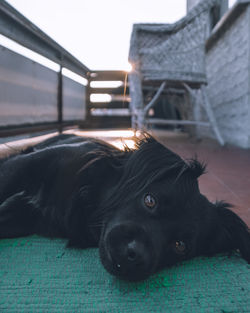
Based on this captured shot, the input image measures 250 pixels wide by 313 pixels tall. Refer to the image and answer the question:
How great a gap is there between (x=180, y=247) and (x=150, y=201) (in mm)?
239

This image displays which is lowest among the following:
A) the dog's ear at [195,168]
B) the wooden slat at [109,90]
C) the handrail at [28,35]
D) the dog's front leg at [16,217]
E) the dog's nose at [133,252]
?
the dog's front leg at [16,217]

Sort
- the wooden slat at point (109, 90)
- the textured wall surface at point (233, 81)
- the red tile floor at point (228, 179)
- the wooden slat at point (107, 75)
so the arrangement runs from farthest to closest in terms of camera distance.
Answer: the wooden slat at point (109, 90) → the wooden slat at point (107, 75) → the textured wall surface at point (233, 81) → the red tile floor at point (228, 179)

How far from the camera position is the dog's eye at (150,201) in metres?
1.30

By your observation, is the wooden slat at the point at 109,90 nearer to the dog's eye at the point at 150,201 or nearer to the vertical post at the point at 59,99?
the vertical post at the point at 59,99

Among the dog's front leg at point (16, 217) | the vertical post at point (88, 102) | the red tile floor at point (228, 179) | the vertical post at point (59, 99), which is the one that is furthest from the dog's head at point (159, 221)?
the vertical post at point (88, 102)

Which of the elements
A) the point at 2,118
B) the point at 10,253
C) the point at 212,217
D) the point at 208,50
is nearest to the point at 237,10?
the point at 208,50

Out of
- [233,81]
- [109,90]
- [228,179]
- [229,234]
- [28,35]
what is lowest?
[228,179]

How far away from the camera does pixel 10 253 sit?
1.38m

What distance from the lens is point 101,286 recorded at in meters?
1.15

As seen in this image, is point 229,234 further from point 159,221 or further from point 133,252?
point 133,252

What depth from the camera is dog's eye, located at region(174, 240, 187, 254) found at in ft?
4.30

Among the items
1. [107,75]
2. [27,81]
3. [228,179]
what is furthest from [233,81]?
[107,75]

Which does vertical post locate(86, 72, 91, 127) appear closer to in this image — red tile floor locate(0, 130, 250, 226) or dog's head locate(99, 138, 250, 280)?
red tile floor locate(0, 130, 250, 226)

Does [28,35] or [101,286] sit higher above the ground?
[28,35]
